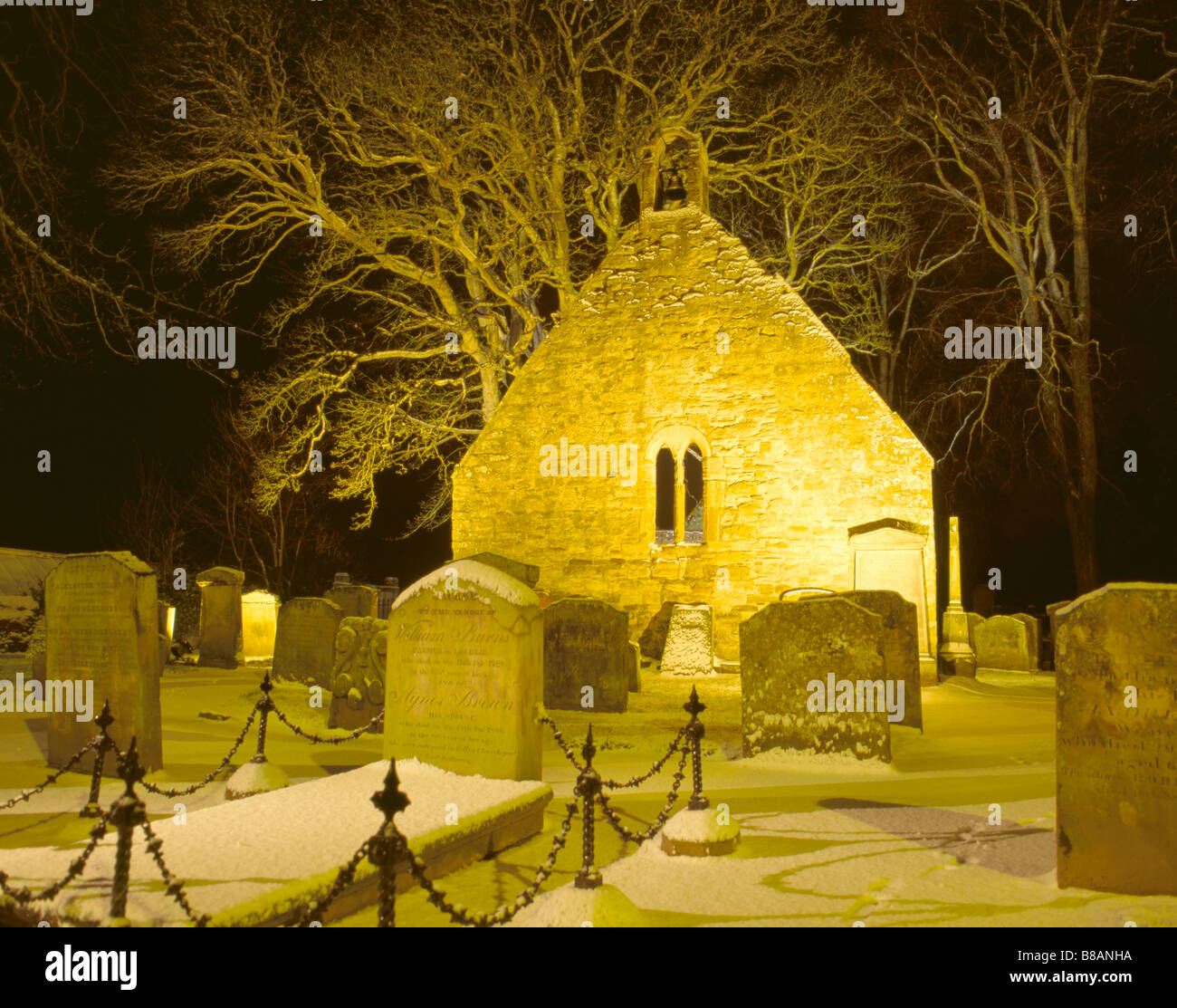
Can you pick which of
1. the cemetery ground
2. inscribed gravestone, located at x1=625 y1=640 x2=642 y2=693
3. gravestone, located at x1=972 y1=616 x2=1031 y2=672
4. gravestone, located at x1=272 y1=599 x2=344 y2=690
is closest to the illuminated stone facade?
gravestone, located at x1=972 y1=616 x2=1031 y2=672

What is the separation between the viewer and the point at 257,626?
626 inches

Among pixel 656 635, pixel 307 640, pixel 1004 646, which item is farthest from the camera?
pixel 1004 646

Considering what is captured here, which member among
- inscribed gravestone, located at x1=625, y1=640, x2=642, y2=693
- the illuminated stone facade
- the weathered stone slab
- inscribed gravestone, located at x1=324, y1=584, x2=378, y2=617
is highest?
the illuminated stone facade

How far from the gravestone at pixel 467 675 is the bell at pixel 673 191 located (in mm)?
12447

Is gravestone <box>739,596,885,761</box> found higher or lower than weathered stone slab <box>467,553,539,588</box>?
lower

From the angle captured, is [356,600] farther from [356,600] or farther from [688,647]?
[688,647]

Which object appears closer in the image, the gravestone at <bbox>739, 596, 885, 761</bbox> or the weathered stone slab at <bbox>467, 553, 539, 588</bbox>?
the gravestone at <bbox>739, 596, 885, 761</bbox>

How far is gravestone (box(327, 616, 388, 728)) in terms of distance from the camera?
31.6ft

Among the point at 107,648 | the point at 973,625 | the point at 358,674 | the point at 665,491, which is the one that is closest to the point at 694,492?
the point at 665,491

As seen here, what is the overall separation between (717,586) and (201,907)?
12214mm

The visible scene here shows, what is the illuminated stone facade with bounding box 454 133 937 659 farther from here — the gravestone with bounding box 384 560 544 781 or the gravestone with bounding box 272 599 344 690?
the gravestone with bounding box 384 560 544 781

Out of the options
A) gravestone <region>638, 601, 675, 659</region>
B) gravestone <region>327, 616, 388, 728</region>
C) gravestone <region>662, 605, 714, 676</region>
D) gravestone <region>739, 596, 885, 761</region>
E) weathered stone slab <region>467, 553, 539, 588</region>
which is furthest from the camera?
gravestone <region>638, 601, 675, 659</region>

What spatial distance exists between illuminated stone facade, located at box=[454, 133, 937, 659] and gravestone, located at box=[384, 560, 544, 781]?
912 centimetres

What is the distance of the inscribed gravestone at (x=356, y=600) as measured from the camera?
14.8 m
